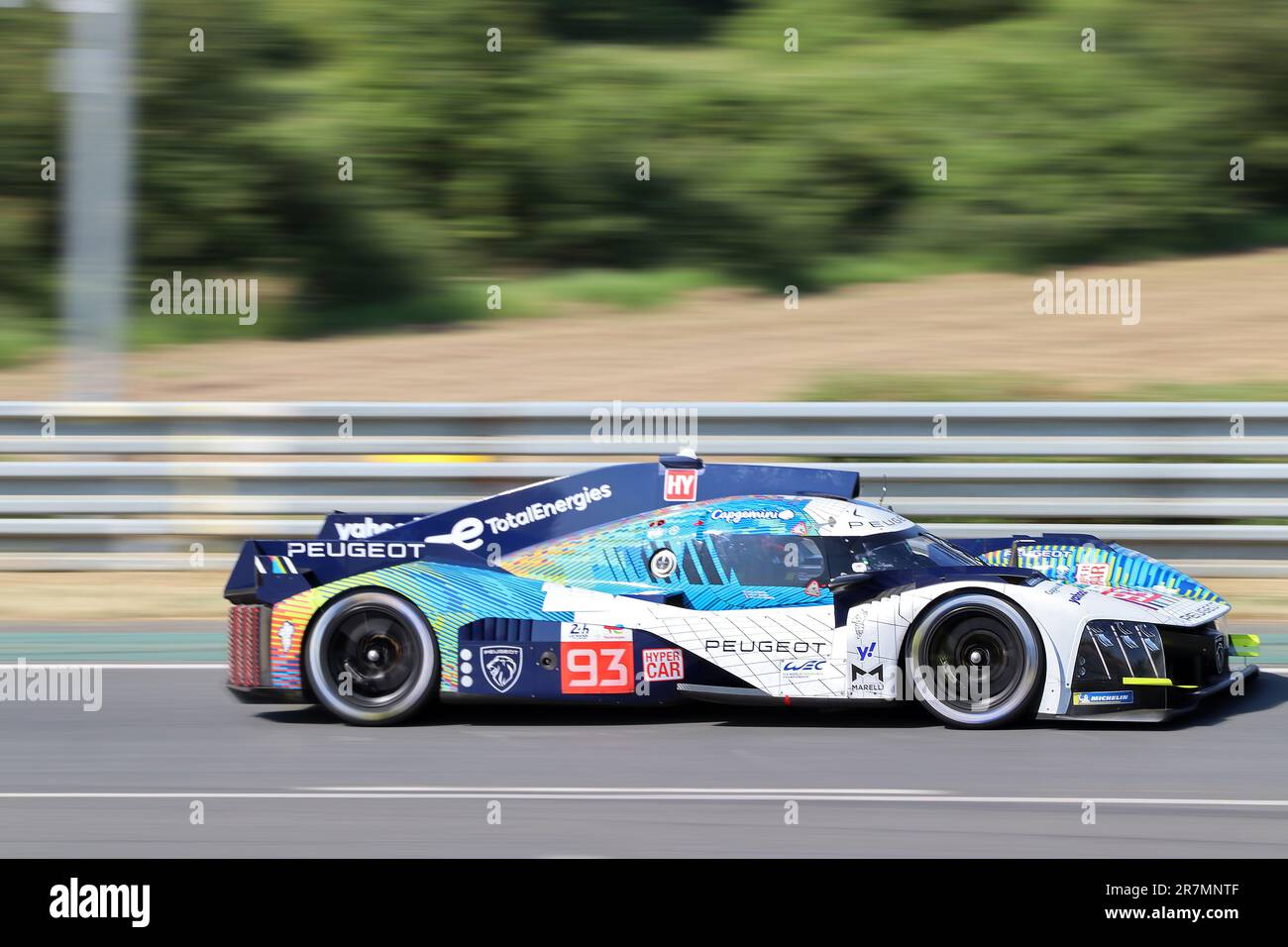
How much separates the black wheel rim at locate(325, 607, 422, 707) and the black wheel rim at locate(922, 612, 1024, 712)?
2460 mm

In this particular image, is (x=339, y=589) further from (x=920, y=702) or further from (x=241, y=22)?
(x=241, y=22)

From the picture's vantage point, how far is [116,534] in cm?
1056

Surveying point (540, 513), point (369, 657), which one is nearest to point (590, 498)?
point (540, 513)

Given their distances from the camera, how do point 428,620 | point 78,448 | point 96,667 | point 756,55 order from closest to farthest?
point 428,620 → point 96,667 → point 78,448 → point 756,55

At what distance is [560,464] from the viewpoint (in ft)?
33.9

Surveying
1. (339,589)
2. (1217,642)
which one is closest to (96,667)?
(339,589)

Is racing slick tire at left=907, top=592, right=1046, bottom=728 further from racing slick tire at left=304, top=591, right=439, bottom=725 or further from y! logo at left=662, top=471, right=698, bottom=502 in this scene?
racing slick tire at left=304, top=591, right=439, bottom=725

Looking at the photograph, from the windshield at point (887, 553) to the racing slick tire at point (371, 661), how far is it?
6.38 ft

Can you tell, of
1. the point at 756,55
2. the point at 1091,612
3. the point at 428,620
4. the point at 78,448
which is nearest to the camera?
the point at 1091,612

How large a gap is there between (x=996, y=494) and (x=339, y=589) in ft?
16.0

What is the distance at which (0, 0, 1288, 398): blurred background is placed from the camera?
14.5 m

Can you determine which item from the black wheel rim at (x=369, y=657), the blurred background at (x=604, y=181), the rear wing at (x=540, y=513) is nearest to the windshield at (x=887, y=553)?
the rear wing at (x=540, y=513)

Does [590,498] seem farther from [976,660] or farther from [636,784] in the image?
[976,660]

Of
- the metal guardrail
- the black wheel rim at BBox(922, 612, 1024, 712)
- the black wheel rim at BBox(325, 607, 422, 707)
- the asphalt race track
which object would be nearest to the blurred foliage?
the metal guardrail
